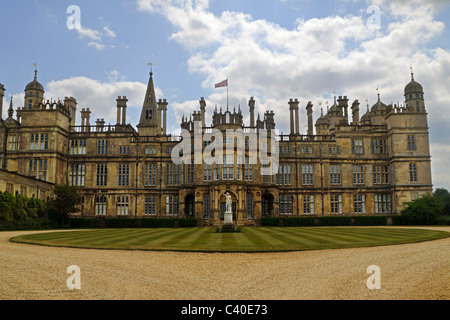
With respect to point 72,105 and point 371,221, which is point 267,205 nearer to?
point 371,221

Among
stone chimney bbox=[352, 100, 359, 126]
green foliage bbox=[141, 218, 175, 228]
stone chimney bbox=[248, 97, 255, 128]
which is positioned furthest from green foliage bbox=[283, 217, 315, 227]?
stone chimney bbox=[352, 100, 359, 126]

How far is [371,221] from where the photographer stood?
43375 mm

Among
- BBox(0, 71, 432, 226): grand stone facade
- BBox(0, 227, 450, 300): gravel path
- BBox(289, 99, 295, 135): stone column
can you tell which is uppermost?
BBox(289, 99, 295, 135): stone column

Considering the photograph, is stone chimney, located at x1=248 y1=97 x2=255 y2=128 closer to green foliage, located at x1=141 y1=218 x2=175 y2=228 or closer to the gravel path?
green foliage, located at x1=141 y1=218 x2=175 y2=228

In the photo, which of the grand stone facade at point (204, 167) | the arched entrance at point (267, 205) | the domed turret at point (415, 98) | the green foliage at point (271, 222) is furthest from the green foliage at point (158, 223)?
the domed turret at point (415, 98)

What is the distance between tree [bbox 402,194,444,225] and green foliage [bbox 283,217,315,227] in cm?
1064

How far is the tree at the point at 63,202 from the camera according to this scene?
139 ft

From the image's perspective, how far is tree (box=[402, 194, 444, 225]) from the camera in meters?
41.7

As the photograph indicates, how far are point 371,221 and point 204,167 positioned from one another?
1966cm

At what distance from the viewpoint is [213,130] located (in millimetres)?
44688

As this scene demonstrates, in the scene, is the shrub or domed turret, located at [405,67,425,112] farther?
domed turret, located at [405,67,425,112]

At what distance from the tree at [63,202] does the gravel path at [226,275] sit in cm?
2613
